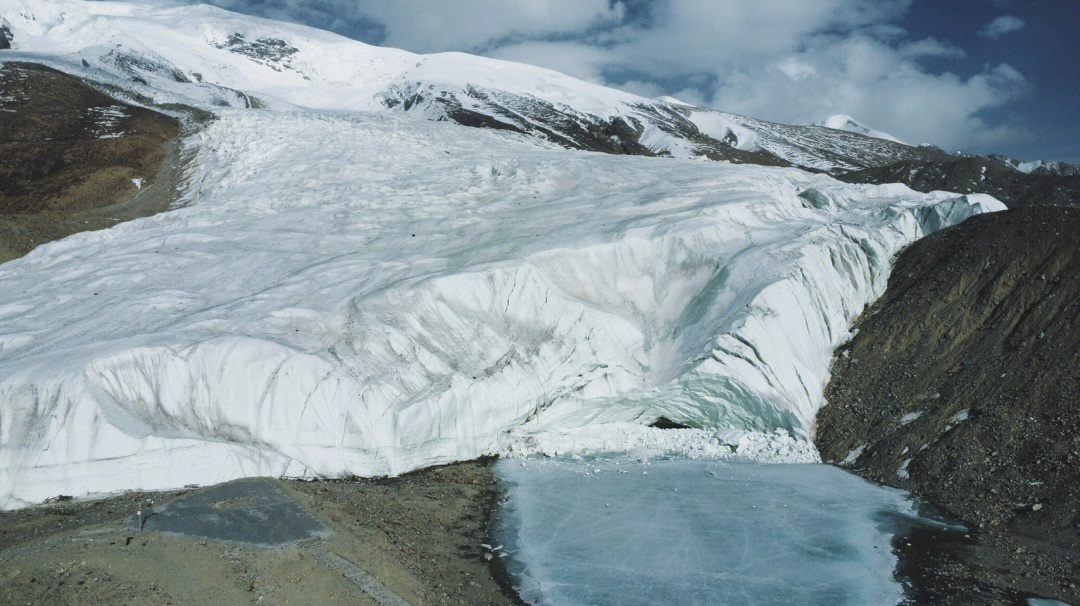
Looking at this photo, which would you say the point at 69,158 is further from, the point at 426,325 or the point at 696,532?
the point at 696,532

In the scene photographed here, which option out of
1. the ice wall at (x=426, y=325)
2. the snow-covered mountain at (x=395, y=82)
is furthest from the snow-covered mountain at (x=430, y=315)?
the snow-covered mountain at (x=395, y=82)

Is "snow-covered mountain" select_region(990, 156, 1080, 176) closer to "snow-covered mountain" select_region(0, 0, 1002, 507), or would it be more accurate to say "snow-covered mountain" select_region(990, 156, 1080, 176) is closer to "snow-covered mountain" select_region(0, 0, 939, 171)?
"snow-covered mountain" select_region(0, 0, 939, 171)

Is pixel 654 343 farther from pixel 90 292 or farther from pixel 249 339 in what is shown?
pixel 90 292

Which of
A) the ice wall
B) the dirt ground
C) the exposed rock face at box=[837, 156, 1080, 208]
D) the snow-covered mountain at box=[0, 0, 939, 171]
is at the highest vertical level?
the snow-covered mountain at box=[0, 0, 939, 171]

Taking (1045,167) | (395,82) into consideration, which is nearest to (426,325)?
(395,82)

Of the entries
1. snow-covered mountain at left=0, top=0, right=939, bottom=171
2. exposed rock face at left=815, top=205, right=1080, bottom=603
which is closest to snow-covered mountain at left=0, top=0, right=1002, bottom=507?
exposed rock face at left=815, top=205, right=1080, bottom=603

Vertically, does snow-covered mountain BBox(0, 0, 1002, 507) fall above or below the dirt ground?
above

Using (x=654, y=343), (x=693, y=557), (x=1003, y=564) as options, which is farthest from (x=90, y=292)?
(x=1003, y=564)
